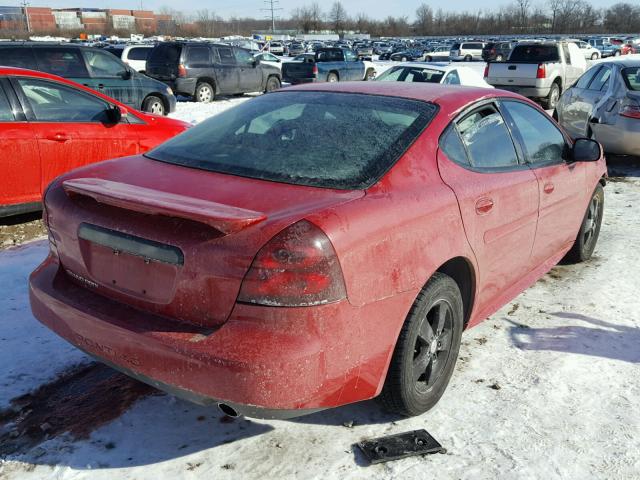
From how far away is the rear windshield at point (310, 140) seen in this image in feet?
9.06

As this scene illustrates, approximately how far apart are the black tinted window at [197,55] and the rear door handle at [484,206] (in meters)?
15.1

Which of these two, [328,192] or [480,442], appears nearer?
[328,192]

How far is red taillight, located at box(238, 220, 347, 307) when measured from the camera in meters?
2.22

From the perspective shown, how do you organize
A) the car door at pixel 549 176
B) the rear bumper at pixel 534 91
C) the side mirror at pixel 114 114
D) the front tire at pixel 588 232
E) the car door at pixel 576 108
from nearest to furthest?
the car door at pixel 549 176, the front tire at pixel 588 232, the side mirror at pixel 114 114, the car door at pixel 576 108, the rear bumper at pixel 534 91

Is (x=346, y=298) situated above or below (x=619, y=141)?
above

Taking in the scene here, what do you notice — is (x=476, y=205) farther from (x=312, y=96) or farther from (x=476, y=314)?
(x=312, y=96)

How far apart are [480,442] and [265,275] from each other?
52.6 inches

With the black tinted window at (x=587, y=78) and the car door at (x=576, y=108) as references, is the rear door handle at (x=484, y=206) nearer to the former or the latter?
the car door at (x=576, y=108)

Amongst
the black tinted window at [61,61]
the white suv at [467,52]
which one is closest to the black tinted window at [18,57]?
the black tinted window at [61,61]

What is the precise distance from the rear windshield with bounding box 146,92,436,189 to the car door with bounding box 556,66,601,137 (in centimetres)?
706

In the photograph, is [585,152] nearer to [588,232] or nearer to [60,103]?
[588,232]

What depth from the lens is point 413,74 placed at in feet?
39.2

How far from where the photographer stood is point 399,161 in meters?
2.79

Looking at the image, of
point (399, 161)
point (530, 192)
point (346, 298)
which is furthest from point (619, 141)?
point (346, 298)
